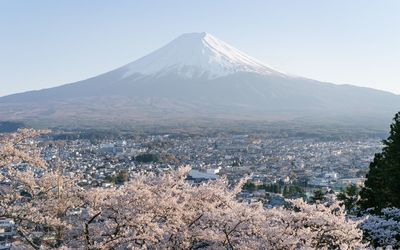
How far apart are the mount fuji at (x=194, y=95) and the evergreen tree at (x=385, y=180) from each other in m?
53.6

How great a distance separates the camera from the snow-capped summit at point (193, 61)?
324 ft

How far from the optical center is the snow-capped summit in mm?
98825

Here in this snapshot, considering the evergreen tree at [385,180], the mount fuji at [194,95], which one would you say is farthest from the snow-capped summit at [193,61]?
the evergreen tree at [385,180]

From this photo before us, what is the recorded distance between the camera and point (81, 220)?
19.2 feet

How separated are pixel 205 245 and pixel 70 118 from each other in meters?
65.6

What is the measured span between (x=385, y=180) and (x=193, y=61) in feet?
301

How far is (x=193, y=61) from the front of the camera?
102 meters

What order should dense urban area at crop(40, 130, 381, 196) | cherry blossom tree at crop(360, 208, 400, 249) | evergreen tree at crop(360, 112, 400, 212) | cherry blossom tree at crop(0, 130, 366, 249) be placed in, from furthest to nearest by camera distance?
dense urban area at crop(40, 130, 381, 196) < evergreen tree at crop(360, 112, 400, 212) < cherry blossom tree at crop(360, 208, 400, 249) < cherry blossom tree at crop(0, 130, 366, 249)

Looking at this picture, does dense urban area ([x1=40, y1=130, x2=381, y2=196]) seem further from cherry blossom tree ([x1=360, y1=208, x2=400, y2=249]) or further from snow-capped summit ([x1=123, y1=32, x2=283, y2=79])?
snow-capped summit ([x1=123, y1=32, x2=283, y2=79])

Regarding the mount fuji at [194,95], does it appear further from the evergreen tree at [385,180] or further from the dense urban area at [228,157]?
the evergreen tree at [385,180]

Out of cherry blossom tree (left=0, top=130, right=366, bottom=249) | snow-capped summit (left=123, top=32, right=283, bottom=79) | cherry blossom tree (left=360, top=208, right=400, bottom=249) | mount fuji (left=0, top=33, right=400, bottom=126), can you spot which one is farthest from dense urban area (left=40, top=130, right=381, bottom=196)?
snow-capped summit (left=123, top=32, right=283, bottom=79)

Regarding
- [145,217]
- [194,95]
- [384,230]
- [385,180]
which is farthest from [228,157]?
[194,95]

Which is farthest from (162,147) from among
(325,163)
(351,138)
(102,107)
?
(102,107)

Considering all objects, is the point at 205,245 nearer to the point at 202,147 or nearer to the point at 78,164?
the point at 78,164
